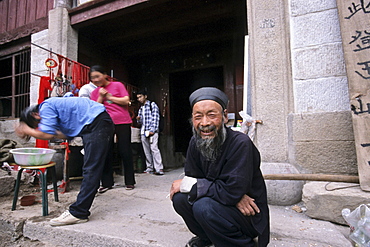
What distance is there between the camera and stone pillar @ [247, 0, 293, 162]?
9.50ft

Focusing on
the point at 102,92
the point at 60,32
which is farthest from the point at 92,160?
the point at 60,32

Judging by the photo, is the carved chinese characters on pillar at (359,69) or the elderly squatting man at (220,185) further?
the carved chinese characters on pillar at (359,69)

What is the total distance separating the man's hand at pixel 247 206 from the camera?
54.0 inches

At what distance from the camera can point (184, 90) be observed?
883cm

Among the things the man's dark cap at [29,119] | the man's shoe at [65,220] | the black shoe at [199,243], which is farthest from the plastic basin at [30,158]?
the black shoe at [199,243]

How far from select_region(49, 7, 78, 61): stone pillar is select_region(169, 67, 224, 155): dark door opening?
3.30 metres

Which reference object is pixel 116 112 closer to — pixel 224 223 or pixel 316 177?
pixel 224 223

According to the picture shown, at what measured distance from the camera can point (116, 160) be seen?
16.9 feet

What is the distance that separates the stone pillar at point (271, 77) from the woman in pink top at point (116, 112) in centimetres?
196

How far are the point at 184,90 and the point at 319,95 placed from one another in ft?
21.0

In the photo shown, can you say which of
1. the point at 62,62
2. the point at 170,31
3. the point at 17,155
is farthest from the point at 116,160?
the point at 170,31

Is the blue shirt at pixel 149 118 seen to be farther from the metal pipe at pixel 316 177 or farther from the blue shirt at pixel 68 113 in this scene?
the metal pipe at pixel 316 177

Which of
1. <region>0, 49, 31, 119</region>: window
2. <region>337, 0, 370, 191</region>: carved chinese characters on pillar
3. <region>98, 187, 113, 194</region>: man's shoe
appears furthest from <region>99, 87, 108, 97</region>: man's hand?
<region>0, 49, 31, 119</region>: window

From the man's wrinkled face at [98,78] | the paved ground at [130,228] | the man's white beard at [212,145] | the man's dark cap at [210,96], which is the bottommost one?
the paved ground at [130,228]
